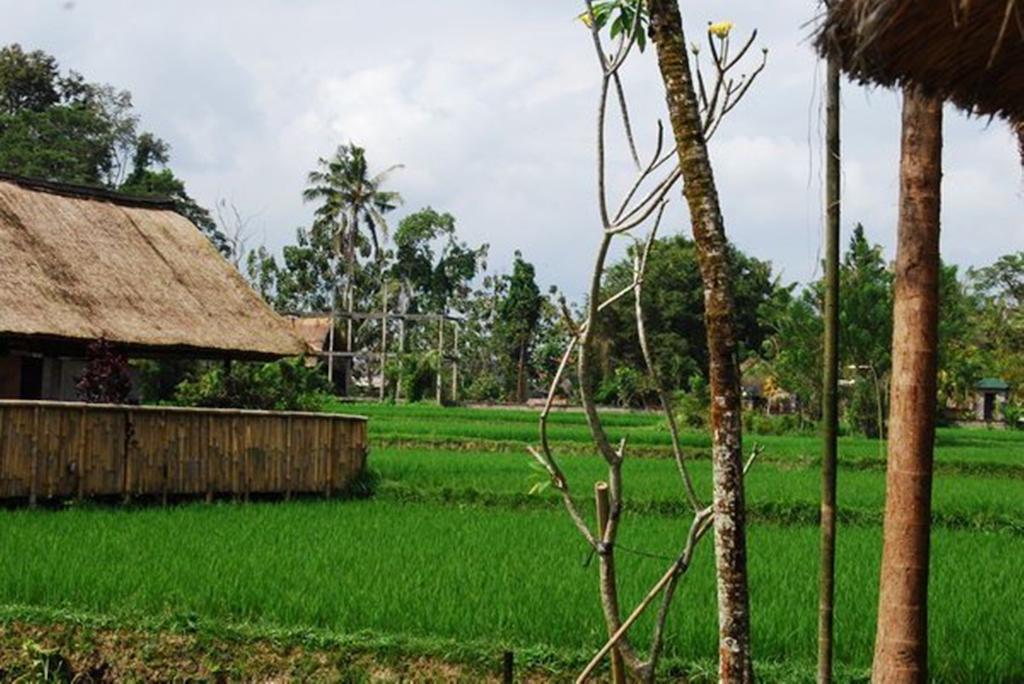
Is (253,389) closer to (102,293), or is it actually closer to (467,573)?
(102,293)

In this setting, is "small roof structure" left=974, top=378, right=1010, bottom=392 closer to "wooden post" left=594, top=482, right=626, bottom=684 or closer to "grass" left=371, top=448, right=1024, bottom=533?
"grass" left=371, top=448, right=1024, bottom=533

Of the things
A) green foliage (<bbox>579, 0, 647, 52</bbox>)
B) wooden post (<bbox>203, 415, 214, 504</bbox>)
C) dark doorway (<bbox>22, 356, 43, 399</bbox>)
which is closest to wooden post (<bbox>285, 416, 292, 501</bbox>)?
wooden post (<bbox>203, 415, 214, 504</bbox>)

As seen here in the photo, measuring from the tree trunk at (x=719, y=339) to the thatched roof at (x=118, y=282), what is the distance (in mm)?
11512

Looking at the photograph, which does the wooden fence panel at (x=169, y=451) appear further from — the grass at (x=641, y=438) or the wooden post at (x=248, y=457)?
the grass at (x=641, y=438)

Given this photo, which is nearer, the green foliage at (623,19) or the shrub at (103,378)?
the green foliage at (623,19)

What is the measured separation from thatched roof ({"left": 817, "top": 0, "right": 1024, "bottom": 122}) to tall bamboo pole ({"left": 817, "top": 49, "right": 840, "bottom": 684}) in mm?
131

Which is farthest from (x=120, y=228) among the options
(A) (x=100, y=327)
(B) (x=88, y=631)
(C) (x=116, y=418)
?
(B) (x=88, y=631)

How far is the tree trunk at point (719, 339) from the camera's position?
10.9ft

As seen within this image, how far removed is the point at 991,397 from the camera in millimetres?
43562

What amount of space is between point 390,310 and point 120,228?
30.4 metres

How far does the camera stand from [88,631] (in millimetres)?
6293

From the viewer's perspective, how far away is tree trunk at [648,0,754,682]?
331 cm

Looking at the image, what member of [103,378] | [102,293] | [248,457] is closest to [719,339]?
[248,457]

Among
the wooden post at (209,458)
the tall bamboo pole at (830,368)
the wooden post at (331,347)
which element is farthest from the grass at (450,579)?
the wooden post at (331,347)
